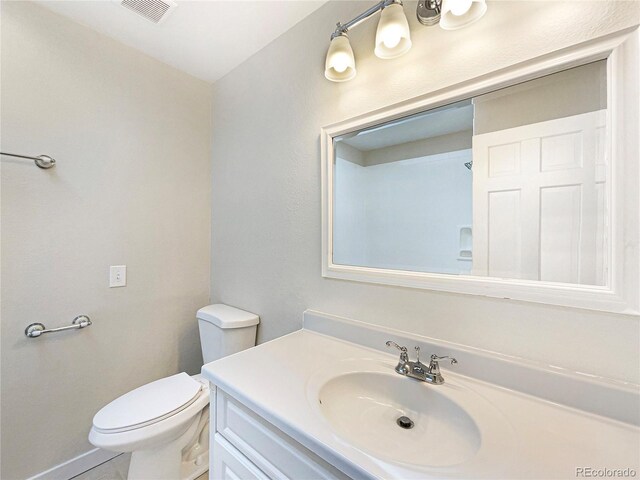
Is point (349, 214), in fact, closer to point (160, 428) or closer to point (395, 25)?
point (395, 25)

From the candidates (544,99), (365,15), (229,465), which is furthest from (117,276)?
(544,99)

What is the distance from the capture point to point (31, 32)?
1.24 m

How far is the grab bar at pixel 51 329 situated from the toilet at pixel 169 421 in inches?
17.4

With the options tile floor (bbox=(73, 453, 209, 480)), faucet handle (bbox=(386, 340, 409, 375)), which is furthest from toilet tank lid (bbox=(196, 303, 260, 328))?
faucet handle (bbox=(386, 340, 409, 375))

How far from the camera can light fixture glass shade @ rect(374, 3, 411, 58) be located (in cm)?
89

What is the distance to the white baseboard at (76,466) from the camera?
1293 mm

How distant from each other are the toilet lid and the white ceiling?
1818 mm

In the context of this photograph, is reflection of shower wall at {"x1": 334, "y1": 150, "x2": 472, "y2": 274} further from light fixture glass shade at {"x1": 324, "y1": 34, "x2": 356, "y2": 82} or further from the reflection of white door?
light fixture glass shade at {"x1": 324, "y1": 34, "x2": 356, "y2": 82}

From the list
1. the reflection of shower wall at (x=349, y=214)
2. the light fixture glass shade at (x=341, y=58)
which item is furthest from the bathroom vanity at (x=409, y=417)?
the light fixture glass shade at (x=341, y=58)

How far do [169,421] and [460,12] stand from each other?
5.88 ft

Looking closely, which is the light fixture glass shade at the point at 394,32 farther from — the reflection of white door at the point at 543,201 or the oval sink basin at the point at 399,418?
the oval sink basin at the point at 399,418

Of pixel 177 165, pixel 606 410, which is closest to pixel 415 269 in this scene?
pixel 606 410

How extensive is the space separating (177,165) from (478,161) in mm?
1712

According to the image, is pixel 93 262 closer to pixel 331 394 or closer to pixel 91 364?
pixel 91 364
